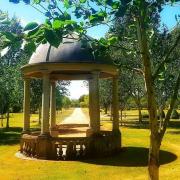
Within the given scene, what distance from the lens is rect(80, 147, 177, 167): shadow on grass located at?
18.8 meters

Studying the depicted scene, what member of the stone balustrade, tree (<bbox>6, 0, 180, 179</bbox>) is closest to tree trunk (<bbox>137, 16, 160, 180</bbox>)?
tree (<bbox>6, 0, 180, 179</bbox>)

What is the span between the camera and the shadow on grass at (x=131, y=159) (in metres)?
18.8

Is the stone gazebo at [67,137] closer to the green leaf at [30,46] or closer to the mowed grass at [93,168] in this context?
the mowed grass at [93,168]

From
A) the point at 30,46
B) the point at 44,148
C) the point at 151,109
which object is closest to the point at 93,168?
the point at 44,148

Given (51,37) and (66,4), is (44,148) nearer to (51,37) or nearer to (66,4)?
(66,4)

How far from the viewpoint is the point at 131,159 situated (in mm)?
20094

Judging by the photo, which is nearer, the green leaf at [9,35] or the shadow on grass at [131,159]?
the green leaf at [9,35]

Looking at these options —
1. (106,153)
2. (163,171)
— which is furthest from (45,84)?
(163,171)

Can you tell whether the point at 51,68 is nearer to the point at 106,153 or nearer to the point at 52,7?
the point at 106,153

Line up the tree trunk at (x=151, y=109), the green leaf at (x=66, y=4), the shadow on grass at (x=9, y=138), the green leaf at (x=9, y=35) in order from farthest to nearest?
the shadow on grass at (x=9, y=138) → the tree trunk at (x=151, y=109) → the green leaf at (x=66, y=4) → the green leaf at (x=9, y=35)

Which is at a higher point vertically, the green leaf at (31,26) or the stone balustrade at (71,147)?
the green leaf at (31,26)

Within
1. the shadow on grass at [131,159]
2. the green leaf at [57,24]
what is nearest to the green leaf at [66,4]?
the green leaf at [57,24]

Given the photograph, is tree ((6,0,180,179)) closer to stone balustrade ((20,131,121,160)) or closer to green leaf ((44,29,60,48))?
green leaf ((44,29,60,48))

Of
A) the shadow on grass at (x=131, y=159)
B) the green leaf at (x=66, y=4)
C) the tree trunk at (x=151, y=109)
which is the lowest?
the shadow on grass at (x=131, y=159)
